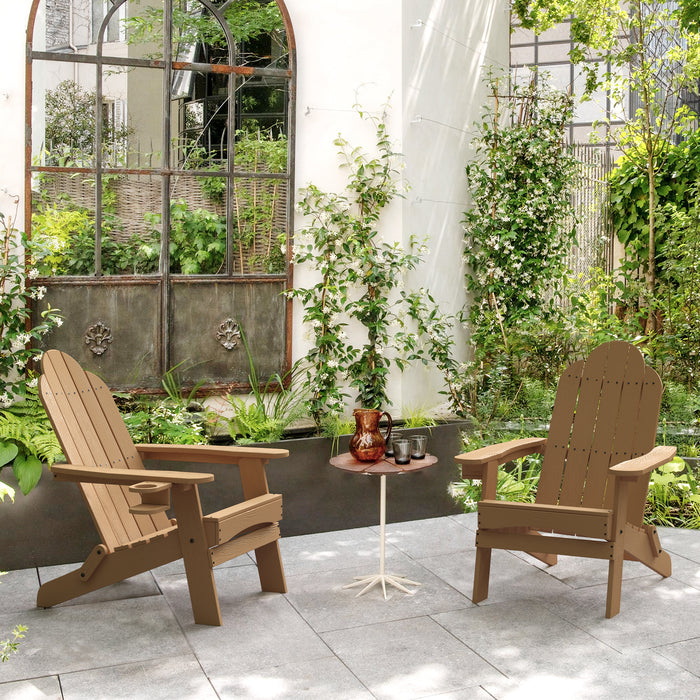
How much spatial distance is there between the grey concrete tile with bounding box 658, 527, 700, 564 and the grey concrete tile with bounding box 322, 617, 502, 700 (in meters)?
1.58

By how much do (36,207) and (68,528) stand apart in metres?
1.74

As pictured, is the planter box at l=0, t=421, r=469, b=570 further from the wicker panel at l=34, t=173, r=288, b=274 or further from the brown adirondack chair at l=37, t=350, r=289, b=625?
the wicker panel at l=34, t=173, r=288, b=274

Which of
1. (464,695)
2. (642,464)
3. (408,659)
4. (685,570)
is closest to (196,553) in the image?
(408,659)

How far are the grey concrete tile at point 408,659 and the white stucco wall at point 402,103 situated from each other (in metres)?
2.23

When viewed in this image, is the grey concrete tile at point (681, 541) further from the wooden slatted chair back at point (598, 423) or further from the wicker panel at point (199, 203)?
the wicker panel at point (199, 203)

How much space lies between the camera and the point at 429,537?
457 cm

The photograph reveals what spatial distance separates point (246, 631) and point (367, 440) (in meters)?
0.98

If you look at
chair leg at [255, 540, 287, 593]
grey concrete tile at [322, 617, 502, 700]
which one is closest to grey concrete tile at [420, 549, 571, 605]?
grey concrete tile at [322, 617, 502, 700]

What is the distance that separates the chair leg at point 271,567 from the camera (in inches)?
148

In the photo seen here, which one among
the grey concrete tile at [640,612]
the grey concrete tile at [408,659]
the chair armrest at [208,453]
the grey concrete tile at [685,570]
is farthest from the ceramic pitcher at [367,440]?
the grey concrete tile at [685,570]

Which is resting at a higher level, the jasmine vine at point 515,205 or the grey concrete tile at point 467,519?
the jasmine vine at point 515,205

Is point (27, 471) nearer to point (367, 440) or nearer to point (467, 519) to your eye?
point (367, 440)

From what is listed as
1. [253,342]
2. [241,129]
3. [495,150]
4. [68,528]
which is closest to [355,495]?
[253,342]

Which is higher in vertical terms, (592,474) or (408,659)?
(592,474)
